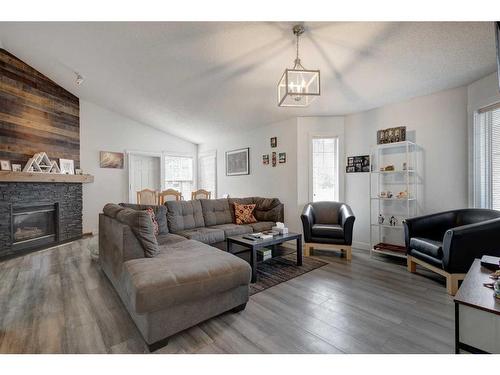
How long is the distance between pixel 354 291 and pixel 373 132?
272 centimetres

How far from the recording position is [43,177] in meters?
4.11

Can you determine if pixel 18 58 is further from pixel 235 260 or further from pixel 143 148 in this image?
pixel 235 260

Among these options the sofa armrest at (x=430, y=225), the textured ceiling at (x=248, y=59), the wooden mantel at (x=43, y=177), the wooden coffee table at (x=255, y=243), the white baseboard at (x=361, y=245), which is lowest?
the white baseboard at (x=361, y=245)

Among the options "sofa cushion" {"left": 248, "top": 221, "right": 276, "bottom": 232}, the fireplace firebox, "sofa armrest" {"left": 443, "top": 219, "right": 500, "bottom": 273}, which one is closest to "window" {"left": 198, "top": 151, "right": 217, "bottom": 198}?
"sofa cushion" {"left": 248, "top": 221, "right": 276, "bottom": 232}

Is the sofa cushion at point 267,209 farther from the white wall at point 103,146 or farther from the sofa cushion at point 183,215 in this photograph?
the white wall at point 103,146

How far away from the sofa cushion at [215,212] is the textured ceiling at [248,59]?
1814 millimetres

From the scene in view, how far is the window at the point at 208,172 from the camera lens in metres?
6.54

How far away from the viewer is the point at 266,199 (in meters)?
4.61

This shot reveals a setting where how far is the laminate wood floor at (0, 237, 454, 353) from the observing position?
161 centimetres

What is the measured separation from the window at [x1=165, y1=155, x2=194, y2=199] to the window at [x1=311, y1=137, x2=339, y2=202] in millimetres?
3942

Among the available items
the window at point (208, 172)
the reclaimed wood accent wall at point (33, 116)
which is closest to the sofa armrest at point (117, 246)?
the reclaimed wood accent wall at point (33, 116)

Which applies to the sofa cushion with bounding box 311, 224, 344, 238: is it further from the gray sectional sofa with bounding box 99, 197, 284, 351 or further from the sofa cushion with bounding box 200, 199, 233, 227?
the gray sectional sofa with bounding box 99, 197, 284, 351

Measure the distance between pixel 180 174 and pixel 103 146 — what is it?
6.66ft

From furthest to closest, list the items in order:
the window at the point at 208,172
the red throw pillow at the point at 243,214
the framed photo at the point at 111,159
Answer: the window at the point at 208,172 < the framed photo at the point at 111,159 < the red throw pillow at the point at 243,214
